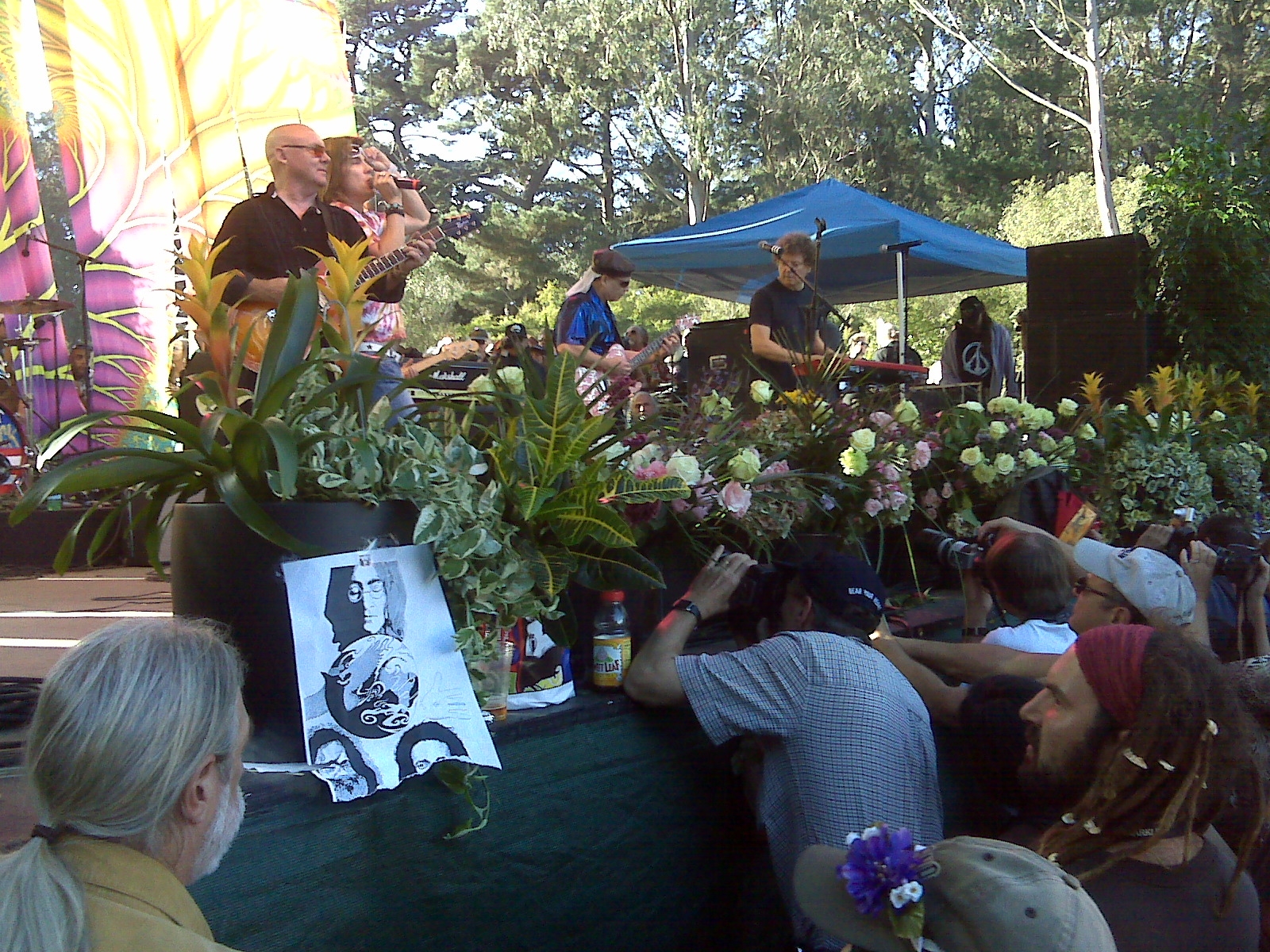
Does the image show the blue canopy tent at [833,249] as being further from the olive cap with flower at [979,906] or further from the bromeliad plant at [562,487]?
the olive cap with flower at [979,906]

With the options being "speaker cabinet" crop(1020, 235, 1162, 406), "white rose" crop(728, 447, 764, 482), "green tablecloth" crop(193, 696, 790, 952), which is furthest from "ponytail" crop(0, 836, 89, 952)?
"speaker cabinet" crop(1020, 235, 1162, 406)

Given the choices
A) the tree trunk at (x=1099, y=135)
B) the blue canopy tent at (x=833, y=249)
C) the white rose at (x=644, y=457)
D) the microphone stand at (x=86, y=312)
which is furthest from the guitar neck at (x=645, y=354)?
the tree trunk at (x=1099, y=135)

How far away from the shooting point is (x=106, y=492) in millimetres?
1809

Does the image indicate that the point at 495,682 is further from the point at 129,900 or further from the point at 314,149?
the point at 314,149

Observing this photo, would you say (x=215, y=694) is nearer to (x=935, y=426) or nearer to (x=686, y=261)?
(x=935, y=426)

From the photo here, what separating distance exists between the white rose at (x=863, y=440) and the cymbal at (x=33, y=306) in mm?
9001

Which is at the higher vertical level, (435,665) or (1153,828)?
(435,665)

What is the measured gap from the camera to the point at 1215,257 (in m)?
6.63

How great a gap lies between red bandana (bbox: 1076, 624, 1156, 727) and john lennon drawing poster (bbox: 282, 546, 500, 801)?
2.99 feet

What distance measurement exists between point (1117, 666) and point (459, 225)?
3.46m

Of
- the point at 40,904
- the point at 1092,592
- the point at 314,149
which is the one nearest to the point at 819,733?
the point at 1092,592

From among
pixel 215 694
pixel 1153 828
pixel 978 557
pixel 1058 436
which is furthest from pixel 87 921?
pixel 1058 436

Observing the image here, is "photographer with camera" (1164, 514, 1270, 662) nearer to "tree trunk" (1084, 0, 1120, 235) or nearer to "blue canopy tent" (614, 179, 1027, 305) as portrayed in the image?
A: "blue canopy tent" (614, 179, 1027, 305)

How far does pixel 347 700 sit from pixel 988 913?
951 millimetres
